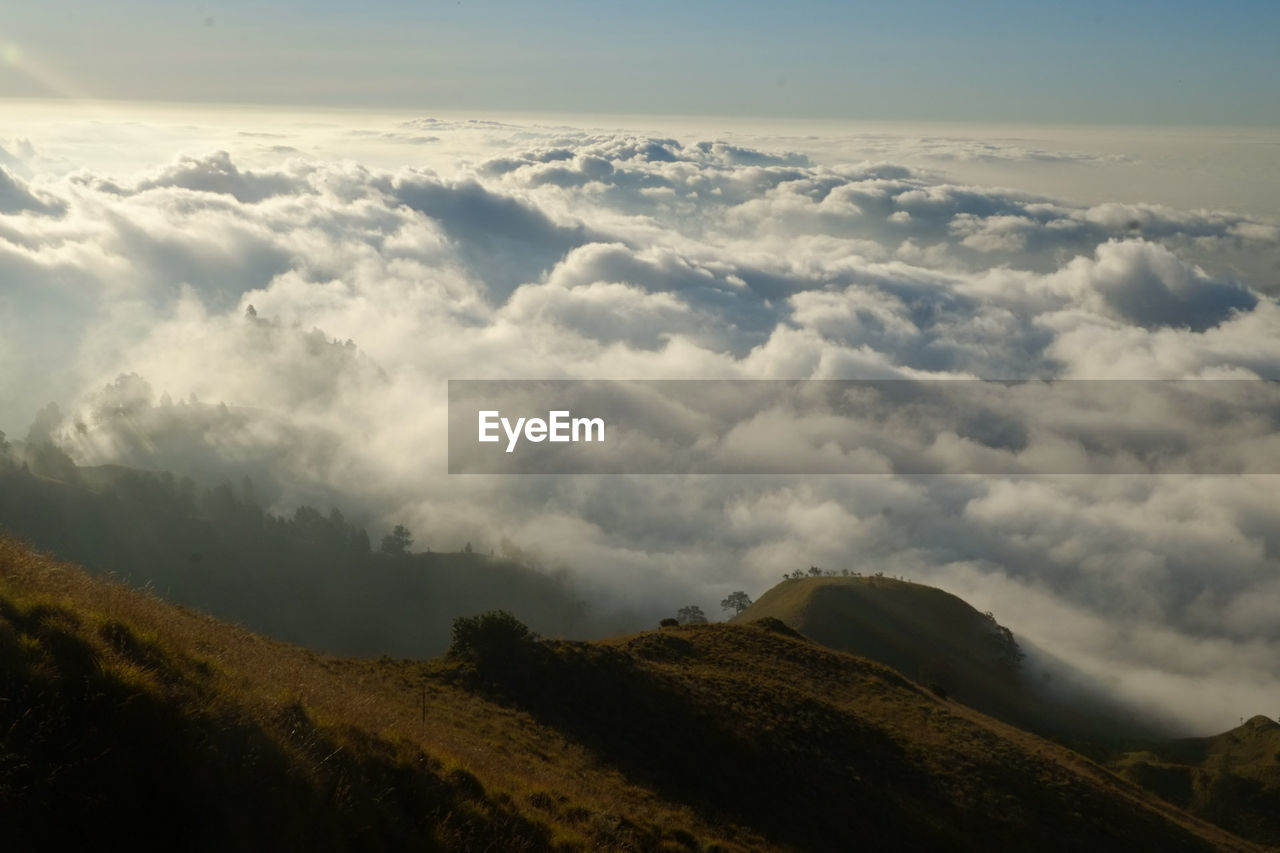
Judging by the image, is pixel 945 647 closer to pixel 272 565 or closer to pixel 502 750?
pixel 502 750

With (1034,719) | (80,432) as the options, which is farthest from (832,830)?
(80,432)

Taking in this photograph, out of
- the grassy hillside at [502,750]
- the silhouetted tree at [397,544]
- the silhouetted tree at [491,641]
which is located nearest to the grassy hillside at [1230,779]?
the grassy hillside at [502,750]

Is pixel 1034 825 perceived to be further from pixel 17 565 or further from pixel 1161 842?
pixel 17 565

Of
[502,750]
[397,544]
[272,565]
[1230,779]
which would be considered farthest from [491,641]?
[397,544]

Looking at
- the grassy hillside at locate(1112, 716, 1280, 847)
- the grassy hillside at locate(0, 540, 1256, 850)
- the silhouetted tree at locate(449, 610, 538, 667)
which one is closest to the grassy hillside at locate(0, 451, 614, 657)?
the grassy hillside at locate(1112, 716, 1280, 847)

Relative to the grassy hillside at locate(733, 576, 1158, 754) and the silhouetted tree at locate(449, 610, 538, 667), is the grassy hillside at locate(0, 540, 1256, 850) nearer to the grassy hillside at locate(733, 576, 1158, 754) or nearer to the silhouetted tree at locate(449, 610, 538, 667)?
the silhouetted tree at locate(449, 610, 538, 667)
